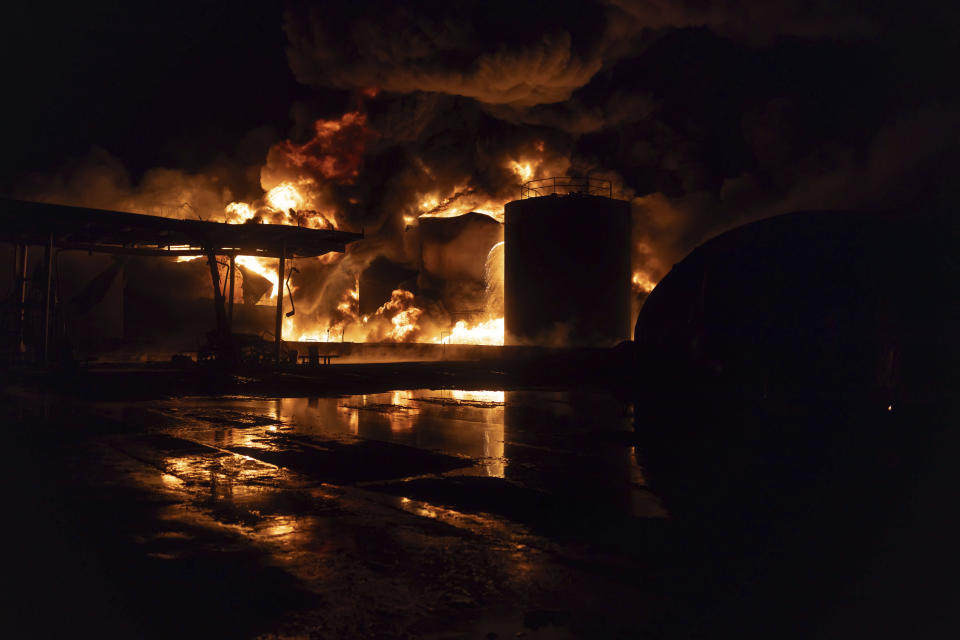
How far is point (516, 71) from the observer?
41719mm

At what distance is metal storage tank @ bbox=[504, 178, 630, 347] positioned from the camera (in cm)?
3412

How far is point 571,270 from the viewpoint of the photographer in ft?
112

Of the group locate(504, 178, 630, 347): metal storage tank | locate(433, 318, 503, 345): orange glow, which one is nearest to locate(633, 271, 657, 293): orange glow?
locate(433, 318, 503, 345): orange glow

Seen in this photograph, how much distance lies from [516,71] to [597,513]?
38.8 m

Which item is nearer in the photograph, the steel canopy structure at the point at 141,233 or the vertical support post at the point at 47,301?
the steel canopy structure at the point at 141,233

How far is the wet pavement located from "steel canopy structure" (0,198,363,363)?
539 inches

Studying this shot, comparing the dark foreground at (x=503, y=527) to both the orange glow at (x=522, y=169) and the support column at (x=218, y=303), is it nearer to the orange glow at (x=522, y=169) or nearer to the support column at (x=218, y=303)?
the support column at (x=218, y=303)

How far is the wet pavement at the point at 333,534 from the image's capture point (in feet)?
12.6

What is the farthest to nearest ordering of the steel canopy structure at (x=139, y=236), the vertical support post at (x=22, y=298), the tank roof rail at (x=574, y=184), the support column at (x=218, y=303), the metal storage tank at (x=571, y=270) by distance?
1. the tank roof rail at (x=574, y=184)
2. the metal storage tank at (x=571, y=270)
3. the vertical support post at (x=22, y=298)
4. the support column at (x=218, y=303)
5. the steel canopy structure at (x=139, y=236)

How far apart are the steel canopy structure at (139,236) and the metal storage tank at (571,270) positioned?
10011mm

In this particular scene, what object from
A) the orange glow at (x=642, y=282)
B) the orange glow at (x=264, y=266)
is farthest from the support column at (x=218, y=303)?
the orange glow at (x=642, y=282)

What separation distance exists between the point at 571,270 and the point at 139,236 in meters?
18.0

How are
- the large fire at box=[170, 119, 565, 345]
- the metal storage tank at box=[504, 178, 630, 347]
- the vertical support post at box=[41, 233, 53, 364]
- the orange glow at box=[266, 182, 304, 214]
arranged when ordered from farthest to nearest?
1. the orange glow at box=[266, 182, 304, 214]
2. the large fire at box=[170, 119, 565, 345]
3. the metal storage tank at box=[504, 178, 630, 347]
4. the vertical support post at box=[41, 233, 53, 364]

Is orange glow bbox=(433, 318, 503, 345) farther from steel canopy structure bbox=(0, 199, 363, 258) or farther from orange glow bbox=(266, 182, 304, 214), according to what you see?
steel canopy structure bbox=(0, 199, 363, 258)
